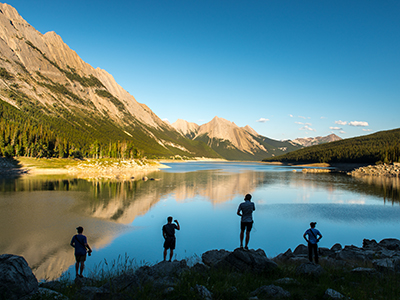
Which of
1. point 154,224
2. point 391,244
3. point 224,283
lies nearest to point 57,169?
point 154,224

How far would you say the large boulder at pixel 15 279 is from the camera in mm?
8482

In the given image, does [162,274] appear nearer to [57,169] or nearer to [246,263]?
[246,263]

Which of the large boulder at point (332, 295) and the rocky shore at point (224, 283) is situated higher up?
the large boulder at point (332, 295)

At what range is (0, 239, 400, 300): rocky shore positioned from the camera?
9.11 metres

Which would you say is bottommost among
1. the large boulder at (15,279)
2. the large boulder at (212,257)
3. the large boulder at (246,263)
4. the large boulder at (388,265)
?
the large boulder at (212,257)

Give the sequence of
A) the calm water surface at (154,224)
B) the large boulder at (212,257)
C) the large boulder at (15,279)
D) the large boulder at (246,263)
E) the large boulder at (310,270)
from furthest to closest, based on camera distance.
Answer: the calm water surface at (154,224)
the large boulder at (212,257)
the large boulder at (246,263)
the large boulder at (310,270)
the large boulder at (15,279)

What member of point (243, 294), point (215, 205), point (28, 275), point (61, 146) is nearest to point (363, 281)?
point (243, 294)

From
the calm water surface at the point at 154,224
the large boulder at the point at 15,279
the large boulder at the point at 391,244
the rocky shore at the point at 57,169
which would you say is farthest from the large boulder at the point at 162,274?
the rocky shore at the point at 57,169

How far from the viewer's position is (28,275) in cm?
930

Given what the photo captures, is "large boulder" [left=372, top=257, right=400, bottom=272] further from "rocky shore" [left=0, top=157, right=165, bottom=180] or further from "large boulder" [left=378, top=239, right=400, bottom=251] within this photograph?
"rocky shore" [left=0, top=157, right=165, bottom=180]

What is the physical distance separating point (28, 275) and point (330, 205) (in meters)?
43.6

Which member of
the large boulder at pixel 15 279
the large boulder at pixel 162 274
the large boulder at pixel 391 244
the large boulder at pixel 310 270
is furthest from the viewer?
the large boulder at pixel 391 244

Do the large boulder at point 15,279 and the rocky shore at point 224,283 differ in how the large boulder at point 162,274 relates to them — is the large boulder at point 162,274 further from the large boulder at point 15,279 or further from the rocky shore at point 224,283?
the large boulder at point 15,279

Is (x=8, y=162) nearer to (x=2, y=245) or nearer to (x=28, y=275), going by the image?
(x=2, y=245)
